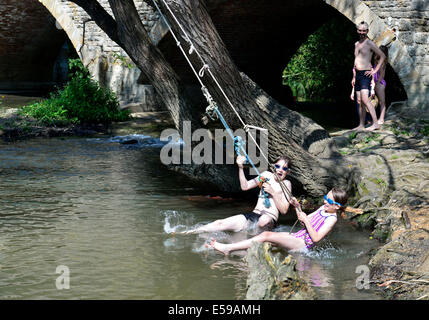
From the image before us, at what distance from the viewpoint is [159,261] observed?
5340mm

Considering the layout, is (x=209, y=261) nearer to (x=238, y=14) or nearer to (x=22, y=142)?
(x=22, y=142)

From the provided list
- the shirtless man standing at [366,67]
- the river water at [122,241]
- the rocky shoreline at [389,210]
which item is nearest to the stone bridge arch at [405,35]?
the rocky shoreline at [389,210]

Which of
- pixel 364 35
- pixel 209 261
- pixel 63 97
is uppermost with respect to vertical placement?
pixel 364 35

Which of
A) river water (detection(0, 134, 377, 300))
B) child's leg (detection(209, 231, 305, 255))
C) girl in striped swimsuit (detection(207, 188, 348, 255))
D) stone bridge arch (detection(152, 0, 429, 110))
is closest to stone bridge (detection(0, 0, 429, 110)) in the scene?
stone bridge arch (detection(152, 0, 429, 110))

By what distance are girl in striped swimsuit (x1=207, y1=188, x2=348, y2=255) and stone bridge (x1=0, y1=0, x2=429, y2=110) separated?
17.0ft

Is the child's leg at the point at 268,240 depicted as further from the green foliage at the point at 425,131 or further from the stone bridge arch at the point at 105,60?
the stone bridge arch at the point at 105,60

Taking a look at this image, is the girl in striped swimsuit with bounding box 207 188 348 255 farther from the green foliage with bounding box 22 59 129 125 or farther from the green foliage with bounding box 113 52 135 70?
the green foliage with bounding box 113 52 135 70

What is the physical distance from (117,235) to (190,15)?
2.27 m

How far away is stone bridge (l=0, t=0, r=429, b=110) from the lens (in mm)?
10062

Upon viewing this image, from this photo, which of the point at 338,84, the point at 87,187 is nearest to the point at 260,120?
the point at 87,187

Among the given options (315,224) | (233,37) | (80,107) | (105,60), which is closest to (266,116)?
(315,224)

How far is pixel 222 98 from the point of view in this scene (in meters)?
6.32

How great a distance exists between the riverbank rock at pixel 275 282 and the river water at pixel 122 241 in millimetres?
301

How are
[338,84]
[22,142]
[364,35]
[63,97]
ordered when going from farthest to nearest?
1. [338,84]
2. [63,97]
3. [22,142]
4. [364,35]
